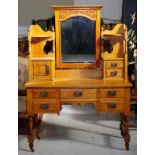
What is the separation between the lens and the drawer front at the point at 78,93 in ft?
7.59

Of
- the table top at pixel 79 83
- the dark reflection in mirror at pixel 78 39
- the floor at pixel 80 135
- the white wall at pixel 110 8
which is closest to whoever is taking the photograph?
the table top at pixel 79 83

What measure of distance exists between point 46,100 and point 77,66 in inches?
17.3

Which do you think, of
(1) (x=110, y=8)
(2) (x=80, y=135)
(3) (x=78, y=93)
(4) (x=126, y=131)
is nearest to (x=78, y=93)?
(3) (x=78, y=93)

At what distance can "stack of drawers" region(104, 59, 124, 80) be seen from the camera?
2.49 metres

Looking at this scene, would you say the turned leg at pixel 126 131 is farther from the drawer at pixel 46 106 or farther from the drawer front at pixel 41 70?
the drawer front at pixel 41 70

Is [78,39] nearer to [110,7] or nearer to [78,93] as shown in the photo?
[78,93]

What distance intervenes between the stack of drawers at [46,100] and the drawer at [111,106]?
0.34 meters

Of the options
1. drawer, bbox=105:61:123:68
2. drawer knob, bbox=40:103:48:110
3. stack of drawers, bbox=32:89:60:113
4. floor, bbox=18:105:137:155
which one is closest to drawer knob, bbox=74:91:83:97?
stack of drawers, bbox=32:89:60:113

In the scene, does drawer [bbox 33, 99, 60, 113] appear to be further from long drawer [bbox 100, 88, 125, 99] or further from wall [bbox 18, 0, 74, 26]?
wall [bbox 18, 0, 74, 26]

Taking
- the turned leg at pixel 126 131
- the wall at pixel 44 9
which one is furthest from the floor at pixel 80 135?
the wall at pixel 44 9

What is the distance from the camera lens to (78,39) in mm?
2545
